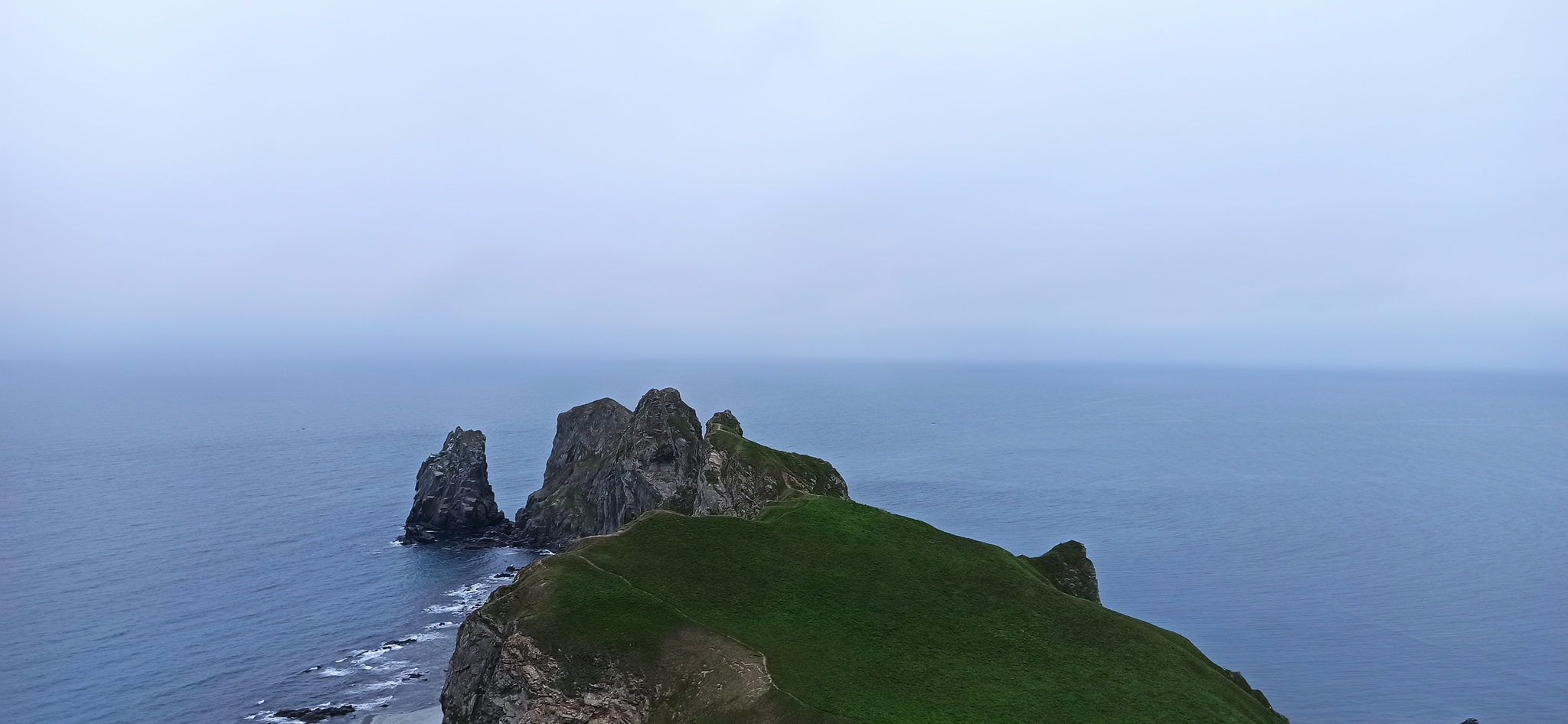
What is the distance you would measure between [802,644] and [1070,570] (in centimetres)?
2637

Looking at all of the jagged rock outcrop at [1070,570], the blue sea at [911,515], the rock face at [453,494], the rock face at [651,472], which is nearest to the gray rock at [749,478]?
the rock face at [651,472]

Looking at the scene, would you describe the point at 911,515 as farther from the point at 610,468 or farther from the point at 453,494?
the point at 453,494

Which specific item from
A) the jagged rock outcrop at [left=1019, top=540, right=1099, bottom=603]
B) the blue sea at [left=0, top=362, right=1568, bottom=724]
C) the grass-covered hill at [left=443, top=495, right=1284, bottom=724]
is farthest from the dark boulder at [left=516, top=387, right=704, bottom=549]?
the grass-covered hill at [left=443, top=495, right=1284, bottom=724]

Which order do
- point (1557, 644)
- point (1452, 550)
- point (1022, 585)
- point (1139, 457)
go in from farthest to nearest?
1. point (1139, 457)
2. point (1452, 550)
3. point (1557, 644)
4. point (1022, 585)

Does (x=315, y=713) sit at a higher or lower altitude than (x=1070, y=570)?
lower

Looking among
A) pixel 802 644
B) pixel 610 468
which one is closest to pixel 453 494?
pixel 610 468

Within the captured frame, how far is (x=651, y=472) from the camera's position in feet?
311

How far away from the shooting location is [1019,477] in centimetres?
15750

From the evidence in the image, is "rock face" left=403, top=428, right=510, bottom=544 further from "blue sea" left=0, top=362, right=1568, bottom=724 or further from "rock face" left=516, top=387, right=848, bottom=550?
"rock face" left=516, top=387, right=848, bottom=550

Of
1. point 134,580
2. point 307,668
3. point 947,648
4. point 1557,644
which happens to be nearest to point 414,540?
point 134,580

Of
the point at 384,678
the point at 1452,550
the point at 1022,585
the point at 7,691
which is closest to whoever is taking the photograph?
the point at 1022,585

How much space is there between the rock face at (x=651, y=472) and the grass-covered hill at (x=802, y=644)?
1446cm

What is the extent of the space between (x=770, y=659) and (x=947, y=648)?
847cm

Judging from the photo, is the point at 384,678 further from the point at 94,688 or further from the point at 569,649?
the point at 569,649
